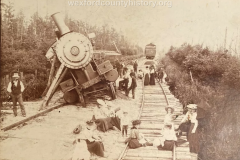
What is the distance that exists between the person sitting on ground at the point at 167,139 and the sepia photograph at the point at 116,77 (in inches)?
0.7

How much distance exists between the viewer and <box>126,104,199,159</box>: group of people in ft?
17.1

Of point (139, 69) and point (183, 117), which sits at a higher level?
point (139, 69)

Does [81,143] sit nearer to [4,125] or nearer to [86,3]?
[4,125]

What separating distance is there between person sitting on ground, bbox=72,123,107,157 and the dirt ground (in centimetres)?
9

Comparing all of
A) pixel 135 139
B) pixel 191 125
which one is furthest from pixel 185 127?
pixel 135 139

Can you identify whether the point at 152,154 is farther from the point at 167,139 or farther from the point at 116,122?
the point at 116,122

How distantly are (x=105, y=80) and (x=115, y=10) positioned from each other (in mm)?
1382

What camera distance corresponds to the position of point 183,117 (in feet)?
17.8

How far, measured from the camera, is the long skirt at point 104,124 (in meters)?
5.36

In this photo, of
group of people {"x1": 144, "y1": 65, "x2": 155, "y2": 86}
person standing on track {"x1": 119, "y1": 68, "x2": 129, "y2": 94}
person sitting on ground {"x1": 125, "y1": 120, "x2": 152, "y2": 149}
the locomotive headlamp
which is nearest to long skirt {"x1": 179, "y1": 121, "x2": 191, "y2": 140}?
person sitting on ground {"x1": 125, "y1": 120, "x2": 152, "y2": 149}

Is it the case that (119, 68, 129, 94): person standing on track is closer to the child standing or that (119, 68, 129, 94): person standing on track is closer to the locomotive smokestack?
the child standing

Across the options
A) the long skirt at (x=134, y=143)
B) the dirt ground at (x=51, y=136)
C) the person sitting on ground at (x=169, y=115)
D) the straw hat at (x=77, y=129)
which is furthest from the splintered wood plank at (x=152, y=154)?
the straw hat at (x=77, y=129)

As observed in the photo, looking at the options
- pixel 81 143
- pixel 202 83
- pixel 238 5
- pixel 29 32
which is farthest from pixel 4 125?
pixel 238 5

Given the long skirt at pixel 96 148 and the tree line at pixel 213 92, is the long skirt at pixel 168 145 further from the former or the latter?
the long skirt at pixel 96 148
